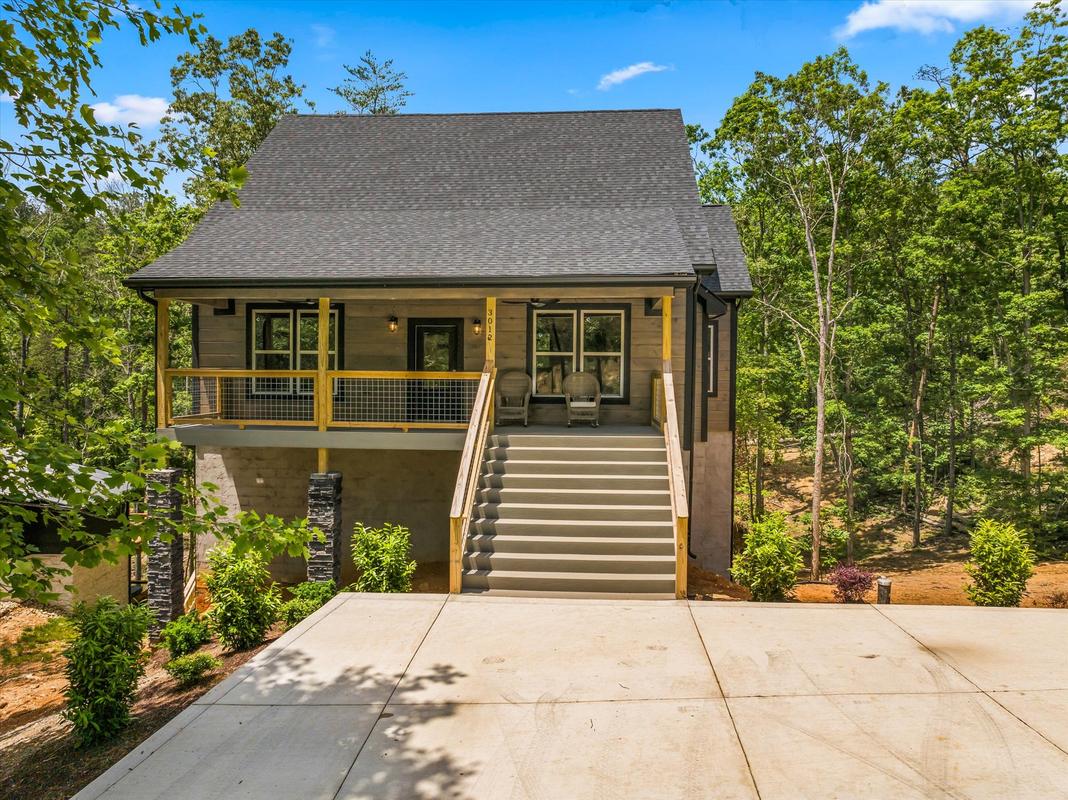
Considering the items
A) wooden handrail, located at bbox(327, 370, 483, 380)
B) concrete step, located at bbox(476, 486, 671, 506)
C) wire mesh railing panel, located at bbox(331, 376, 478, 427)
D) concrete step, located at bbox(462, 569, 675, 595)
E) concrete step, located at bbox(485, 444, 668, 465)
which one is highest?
wooden handrail, located at bbox(327, 370, 483, 380)

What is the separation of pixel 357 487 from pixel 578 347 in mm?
5058

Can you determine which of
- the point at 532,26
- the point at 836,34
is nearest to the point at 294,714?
the point at 836,34

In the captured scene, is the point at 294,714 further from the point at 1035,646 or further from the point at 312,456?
the point at 312,456

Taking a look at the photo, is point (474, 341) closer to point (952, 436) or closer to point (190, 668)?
point (190, 668)

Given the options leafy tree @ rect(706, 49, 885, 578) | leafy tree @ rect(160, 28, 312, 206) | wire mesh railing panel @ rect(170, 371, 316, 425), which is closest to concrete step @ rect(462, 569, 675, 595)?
wire mesh railing panel @ rect(170, 371, 316, 425)

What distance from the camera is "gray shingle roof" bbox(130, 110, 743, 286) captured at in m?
11.8

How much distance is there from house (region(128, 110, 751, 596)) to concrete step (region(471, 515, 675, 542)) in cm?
4

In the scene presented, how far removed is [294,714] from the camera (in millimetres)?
5578

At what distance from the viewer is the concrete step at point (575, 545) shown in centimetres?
909

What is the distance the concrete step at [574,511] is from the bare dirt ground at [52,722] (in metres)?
3.25

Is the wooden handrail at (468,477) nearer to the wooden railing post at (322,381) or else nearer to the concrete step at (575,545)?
the concrete step at (575,545)

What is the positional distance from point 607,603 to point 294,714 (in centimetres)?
376

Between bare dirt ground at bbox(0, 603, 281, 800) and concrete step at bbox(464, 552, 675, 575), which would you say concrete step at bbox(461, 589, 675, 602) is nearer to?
concrete step at bbox(464, 552, 675, 575)

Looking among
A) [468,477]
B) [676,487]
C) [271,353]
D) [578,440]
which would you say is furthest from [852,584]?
[271,353]
